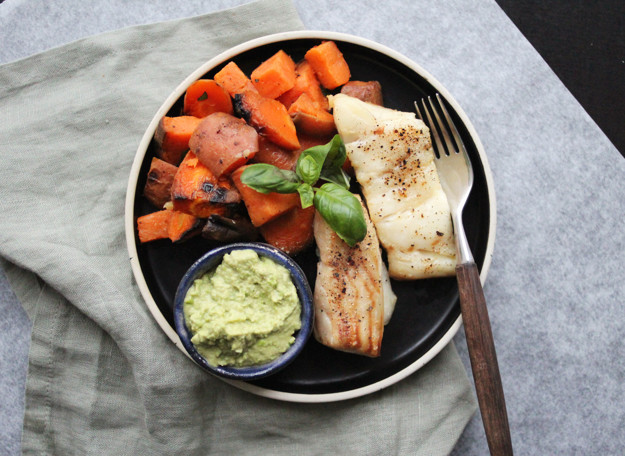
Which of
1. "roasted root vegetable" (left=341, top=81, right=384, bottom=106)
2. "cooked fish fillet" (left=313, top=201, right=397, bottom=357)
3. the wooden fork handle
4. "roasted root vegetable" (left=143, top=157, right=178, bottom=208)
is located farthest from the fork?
"roasted root vegetable" (left=143, top=157, right=178, bottom=208)

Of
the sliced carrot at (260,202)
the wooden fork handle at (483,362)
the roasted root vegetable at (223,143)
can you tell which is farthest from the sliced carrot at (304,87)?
the wooden fork handle at (483,362)

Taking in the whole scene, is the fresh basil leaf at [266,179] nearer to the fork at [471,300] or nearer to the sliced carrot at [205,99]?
the sliced carrot at [205,99]

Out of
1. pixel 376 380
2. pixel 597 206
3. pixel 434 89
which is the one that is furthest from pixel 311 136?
pixel 597 206

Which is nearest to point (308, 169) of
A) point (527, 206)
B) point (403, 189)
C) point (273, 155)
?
point (273, 155)

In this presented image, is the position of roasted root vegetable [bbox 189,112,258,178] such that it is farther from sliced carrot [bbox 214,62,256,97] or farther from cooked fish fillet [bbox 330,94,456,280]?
cooked fish fillet [bbox 330,94,456,280]

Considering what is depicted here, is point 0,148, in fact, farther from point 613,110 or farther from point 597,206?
point 613,110
